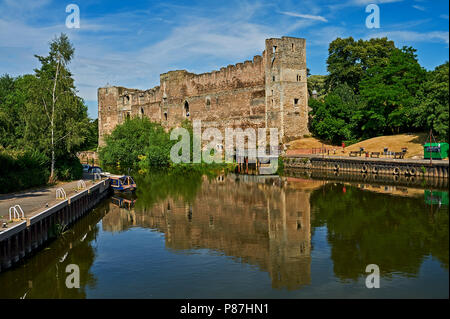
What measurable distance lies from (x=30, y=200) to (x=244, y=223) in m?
9.34

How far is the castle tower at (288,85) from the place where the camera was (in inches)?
1844

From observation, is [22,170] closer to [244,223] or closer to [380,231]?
[244,223]

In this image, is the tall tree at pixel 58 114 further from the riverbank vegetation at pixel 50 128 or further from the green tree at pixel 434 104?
the green tree at pixel 434 104

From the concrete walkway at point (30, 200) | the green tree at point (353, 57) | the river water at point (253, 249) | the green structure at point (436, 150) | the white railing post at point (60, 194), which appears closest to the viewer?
the river water at point (253, 249)

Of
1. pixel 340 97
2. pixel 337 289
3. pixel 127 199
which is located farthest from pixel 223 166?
pixel 337 289

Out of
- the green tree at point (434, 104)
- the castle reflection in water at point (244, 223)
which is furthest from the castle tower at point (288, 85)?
the castle reflection in water at point (244, 223)

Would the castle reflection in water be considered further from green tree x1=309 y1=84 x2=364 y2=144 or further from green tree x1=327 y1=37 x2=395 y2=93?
green tree x1=327 y1=37 x2=395 y2=93

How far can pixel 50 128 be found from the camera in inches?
1005

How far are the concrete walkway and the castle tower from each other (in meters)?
28.9

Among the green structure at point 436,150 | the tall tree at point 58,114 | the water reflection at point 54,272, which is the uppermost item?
the tall tree at point 58,114

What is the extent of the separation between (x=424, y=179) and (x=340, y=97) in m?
19.5

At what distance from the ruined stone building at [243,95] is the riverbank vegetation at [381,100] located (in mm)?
3101

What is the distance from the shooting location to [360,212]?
20.7m

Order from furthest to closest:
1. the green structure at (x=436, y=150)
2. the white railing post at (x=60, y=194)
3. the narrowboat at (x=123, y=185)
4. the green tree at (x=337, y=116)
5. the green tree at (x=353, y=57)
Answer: the green tree at (x=353, y=57), the green tree at (x=337, y=116), the green structure at (x=436, y=150), the narrowboat at (x=123, y=185), the white railing post at (x=60, y=194)
